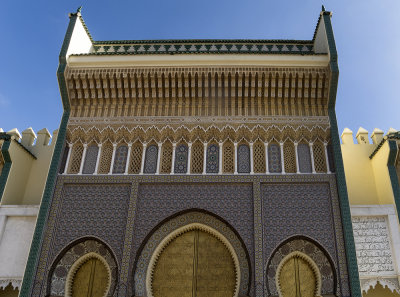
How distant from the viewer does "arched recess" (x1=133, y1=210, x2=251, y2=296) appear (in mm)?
A: 5000

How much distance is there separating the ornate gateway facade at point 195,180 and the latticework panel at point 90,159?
2 cm

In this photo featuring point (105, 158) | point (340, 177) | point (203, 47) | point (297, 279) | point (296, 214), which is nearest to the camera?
point (297, 279)

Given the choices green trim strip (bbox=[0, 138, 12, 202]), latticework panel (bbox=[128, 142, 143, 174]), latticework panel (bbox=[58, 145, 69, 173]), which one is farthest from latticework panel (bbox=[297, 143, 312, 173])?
green trim strip (bbox=[0, 138, 12, 202])

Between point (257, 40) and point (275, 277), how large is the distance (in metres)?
4.15

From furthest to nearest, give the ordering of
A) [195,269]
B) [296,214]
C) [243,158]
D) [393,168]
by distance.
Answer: [243,158] → [393,168] → [296,214] → [195,269]

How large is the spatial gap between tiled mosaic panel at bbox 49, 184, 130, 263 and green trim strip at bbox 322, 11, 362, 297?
116 inches

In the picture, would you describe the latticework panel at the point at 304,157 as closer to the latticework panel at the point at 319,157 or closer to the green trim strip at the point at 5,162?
the latticework panel at the point at 319,157

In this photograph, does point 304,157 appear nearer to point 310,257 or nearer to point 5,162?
point 310,257

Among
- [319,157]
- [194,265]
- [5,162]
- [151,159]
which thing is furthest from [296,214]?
[5,162]

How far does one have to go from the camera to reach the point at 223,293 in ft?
16.5

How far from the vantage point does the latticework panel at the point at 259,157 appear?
227 inches

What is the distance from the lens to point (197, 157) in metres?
5.89

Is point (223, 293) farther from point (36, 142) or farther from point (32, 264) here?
point (36, 142)

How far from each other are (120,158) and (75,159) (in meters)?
0.70
